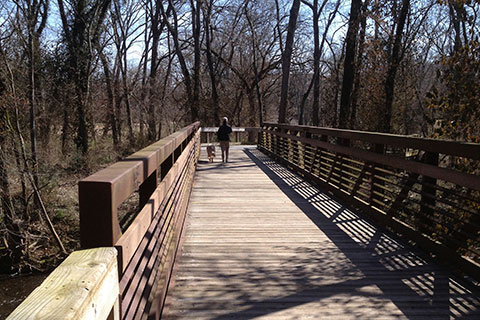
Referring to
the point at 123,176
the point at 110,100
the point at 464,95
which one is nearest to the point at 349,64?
the point at 464,95

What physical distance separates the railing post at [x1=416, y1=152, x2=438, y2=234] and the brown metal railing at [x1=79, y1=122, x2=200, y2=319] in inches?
109

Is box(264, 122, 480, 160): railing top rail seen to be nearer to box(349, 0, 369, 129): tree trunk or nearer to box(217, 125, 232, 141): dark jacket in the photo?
box(217, 125, 232, 141): dark jacket

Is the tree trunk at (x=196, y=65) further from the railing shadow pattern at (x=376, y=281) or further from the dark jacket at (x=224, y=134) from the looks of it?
the railing shadow pattern at (x=376, y=281)

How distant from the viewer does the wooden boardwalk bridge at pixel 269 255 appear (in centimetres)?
160

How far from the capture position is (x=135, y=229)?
2105 mm

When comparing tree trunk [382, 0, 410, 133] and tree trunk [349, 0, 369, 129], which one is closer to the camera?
tree trunk [382, 0, 410, 133]

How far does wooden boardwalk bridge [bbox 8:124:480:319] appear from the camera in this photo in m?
1.60

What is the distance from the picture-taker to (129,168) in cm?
211

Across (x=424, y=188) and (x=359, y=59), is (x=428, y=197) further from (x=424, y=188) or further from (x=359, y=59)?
(x=359, y=59)

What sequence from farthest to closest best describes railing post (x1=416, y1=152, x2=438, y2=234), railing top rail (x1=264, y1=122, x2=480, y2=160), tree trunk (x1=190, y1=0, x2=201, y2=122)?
tree trunk (x1=190, y1=0, x2=201, y2=122), railing post (x1=416, y1=152, x2=438, y2=234), railing top rail (x1=264, y1=122, x2=480, y2=160)

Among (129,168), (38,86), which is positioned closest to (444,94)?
(129,168)

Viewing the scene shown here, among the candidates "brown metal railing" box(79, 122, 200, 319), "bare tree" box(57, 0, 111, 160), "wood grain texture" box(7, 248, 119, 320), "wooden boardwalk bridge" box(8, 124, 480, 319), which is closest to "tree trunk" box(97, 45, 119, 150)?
"bare tree" box(57, 0, 111, 160)

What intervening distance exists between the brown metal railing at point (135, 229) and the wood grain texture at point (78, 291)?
124 mm

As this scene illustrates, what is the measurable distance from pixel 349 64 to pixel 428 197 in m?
8.59
